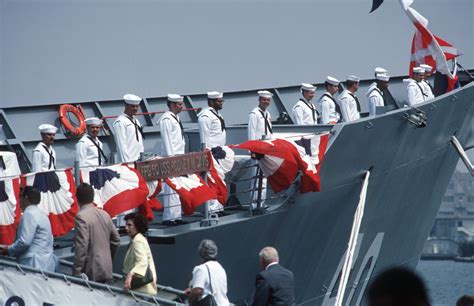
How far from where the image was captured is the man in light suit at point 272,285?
6.77 metres

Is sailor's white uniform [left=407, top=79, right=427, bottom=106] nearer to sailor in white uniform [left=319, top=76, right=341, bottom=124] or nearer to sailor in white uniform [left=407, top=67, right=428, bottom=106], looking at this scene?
sailor in white uniform [left=407, top=67, right=428, bottom=106]

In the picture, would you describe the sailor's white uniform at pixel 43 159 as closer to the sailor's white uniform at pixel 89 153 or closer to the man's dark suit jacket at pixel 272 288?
the sailor's white uniform at pixel 89 153

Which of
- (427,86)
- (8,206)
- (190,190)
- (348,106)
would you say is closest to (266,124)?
(190,190)

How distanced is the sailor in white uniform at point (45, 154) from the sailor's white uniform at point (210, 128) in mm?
1601

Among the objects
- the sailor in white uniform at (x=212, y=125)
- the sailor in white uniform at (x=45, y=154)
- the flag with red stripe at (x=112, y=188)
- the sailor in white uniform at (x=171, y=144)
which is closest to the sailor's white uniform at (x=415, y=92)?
the sailor in white uniform at (x=212, y=125)

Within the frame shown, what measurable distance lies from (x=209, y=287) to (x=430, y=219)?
8.29 metres

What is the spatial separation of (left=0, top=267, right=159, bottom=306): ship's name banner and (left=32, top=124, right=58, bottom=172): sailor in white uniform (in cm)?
274

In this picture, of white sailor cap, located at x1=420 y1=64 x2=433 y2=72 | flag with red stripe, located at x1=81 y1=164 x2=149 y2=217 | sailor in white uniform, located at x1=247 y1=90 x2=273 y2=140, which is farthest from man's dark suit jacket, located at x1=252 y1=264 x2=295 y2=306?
white sailor cap, located at x1=420 y1=64 x2=433 y2=72

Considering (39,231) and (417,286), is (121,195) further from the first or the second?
(417,286)

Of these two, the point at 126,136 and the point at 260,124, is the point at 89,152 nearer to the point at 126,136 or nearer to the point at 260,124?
the point at 126,136

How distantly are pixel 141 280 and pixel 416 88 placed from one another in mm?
7932

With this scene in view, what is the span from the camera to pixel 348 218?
11.5 m

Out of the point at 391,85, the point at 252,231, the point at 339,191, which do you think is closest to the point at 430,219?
the point at 391,85

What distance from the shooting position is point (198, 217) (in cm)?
1038
